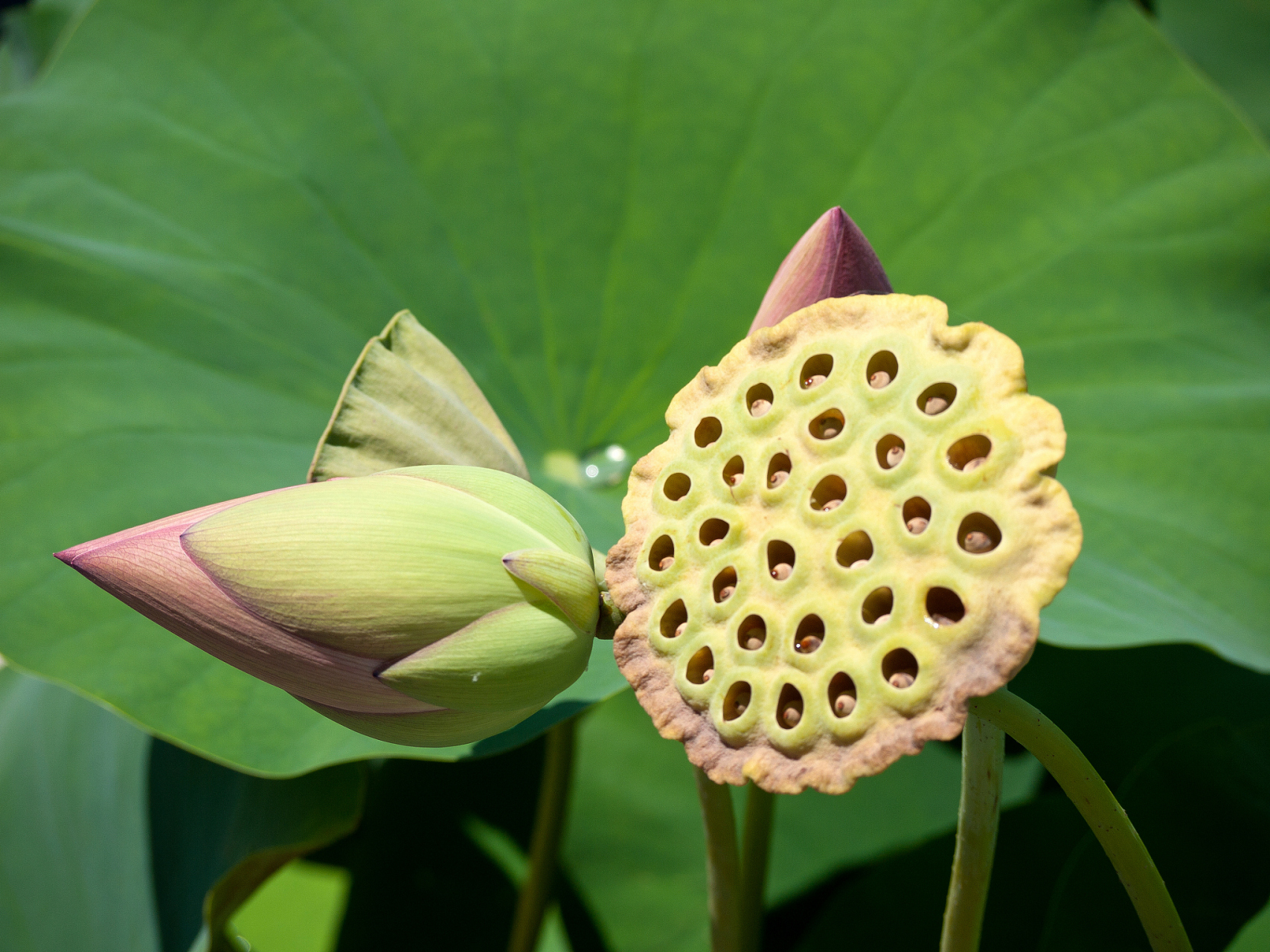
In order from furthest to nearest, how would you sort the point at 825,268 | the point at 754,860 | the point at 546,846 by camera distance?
the point at 546,846 < the point at 754,860 < the point at 825,268

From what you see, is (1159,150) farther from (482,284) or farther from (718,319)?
(482,284)

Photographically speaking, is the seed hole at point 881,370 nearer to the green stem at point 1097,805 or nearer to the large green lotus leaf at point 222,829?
the green stem at point 1097,805

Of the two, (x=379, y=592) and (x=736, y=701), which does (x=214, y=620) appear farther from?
(x=736, y=701)

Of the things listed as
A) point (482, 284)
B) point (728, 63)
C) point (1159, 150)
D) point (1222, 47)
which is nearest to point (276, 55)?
point (482, 284)

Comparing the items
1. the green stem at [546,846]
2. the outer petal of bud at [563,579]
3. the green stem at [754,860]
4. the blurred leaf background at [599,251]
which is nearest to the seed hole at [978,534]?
the outer petal of bud at [563,579]

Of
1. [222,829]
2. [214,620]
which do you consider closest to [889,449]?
[214,620]

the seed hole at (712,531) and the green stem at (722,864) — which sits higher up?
the seed hole at (712,531)
